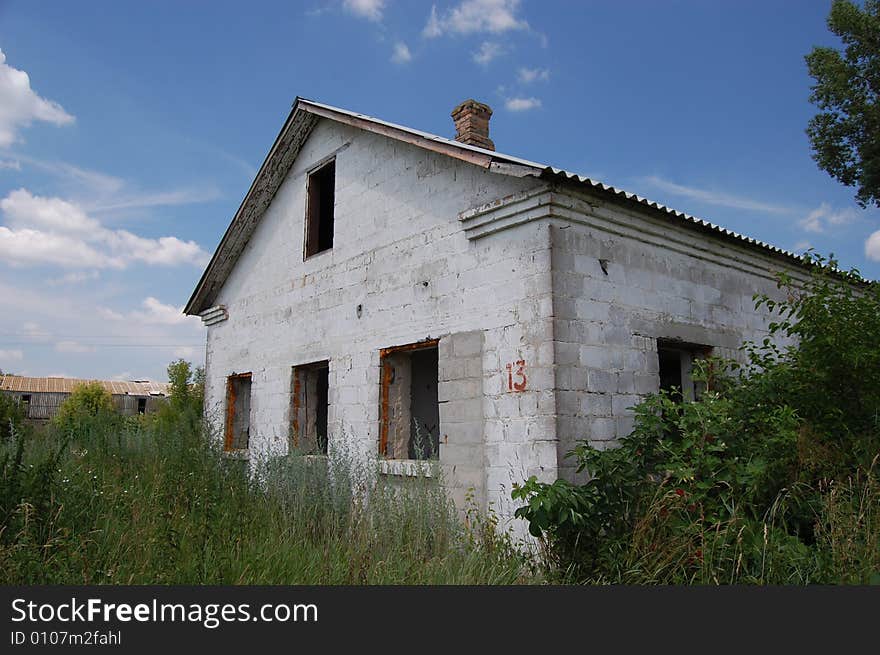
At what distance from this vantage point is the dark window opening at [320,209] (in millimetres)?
10578

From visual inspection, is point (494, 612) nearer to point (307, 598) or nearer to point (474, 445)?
point (307, 598)

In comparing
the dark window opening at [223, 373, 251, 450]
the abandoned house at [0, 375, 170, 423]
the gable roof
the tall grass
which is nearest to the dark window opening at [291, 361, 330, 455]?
the tall grass

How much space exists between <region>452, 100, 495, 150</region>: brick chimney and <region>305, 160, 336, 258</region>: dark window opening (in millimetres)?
2053

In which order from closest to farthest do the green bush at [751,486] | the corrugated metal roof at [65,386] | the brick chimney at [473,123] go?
the green bush at [751,486]
the brick chimney at [473,123]
the corrugated metal roof at [65,386]

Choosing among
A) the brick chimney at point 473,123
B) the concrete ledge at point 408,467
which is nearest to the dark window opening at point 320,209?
the brick chimney at point 473,123

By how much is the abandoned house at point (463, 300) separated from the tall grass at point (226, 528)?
69cm

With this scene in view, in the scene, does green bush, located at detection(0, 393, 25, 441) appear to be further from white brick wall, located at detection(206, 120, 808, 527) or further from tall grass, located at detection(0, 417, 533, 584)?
white brick wall, located at detection(206, 120, 808, 527)

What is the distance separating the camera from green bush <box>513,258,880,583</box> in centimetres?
487

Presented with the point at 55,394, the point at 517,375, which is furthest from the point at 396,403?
the point at 55,394

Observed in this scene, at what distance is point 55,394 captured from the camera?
44.3 m

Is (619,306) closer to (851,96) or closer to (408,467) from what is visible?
(408,467)

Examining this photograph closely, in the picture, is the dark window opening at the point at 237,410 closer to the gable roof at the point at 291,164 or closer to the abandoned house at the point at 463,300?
the abandoned house at the point at 463,300

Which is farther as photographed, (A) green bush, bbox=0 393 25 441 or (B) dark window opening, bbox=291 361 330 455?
(A) green bush, bbox=0 393 25 441

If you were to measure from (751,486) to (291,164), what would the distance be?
350 inches
